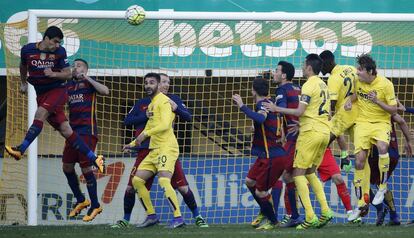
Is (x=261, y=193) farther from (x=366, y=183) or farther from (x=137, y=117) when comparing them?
(x=137, y=117)

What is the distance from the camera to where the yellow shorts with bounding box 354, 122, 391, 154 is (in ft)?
42.3

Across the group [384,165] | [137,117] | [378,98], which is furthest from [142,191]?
[378,98]

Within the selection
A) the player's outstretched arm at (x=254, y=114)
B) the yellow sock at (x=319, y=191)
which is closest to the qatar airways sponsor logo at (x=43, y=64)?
the player's outstretched arm at (x=254, y=114)

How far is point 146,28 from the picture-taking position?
1563 cm

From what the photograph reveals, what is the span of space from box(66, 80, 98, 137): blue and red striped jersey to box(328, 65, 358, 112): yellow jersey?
3.08m

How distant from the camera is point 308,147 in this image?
40.7ft

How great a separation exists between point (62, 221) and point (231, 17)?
4117mm

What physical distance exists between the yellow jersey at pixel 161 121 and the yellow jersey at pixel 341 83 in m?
2.03

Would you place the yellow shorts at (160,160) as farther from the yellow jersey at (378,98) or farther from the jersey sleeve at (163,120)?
the yellow jersey at (378,98)

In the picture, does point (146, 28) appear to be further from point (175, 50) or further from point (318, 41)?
point (318, 41)

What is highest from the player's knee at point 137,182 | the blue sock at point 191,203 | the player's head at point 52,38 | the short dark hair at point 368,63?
the player's head at point 52,38

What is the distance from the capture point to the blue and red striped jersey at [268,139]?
506 inches

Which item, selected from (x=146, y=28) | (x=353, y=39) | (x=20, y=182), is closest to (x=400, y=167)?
(x=353, y=39)

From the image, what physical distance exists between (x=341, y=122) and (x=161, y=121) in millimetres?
2378
